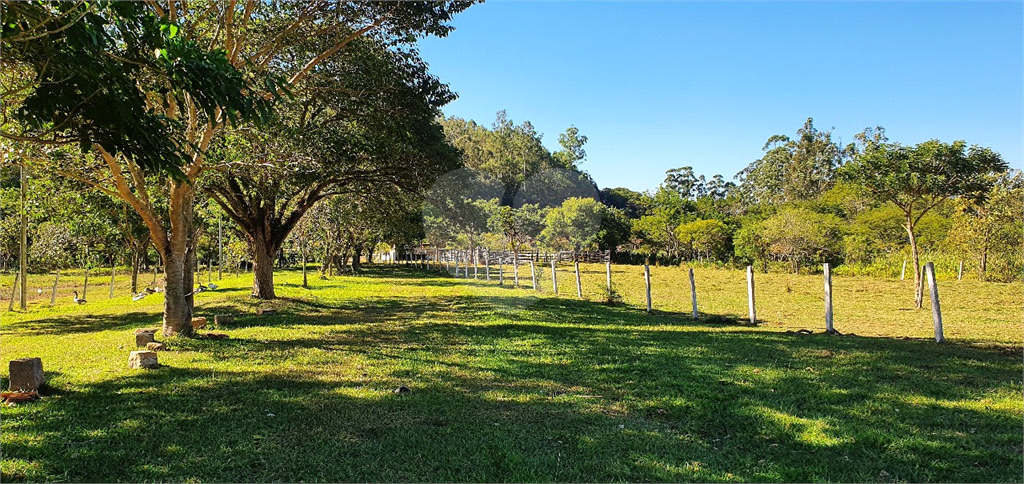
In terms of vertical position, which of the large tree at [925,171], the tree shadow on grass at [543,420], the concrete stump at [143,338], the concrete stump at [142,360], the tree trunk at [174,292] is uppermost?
the large tree at [925,171]

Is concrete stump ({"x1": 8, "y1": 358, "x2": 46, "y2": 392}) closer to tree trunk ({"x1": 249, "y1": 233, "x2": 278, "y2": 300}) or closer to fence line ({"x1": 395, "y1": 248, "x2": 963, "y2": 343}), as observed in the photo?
tree trunk ({"x1": 249, "y1": 233, "x2": 278, "y2": 300})

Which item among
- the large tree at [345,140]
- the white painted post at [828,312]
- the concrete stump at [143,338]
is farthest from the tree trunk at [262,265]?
the white painted post at [828,312]

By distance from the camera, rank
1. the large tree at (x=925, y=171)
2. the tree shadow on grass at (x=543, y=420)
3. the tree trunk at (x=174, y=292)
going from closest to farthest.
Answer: the tree shadow on grass at (x=543, y=420)
the tree trunk at (x=174, y=292)
the large tree at (x=925, y=171)

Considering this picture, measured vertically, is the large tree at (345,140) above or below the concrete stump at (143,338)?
above

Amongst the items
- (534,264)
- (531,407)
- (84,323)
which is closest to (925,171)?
(531,407)

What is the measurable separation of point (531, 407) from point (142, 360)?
4.60m

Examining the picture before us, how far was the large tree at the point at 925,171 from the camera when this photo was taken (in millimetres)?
12648

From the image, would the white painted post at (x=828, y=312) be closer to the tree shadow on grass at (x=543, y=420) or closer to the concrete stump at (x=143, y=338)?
the tree shadow on grass at (x=543, y=420)

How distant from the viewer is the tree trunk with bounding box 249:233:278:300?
15.1 meters

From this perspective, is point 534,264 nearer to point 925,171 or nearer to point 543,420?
point 925,171

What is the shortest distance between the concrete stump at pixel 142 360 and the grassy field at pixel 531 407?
0.62 feet

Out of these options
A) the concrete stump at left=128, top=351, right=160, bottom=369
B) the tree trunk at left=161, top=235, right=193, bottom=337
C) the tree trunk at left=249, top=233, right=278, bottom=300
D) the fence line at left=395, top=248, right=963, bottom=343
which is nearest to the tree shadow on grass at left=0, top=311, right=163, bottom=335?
the tree trunk at left=249, top=233, right=278, bottom=300

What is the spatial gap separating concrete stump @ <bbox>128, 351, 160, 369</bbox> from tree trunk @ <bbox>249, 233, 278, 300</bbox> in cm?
878

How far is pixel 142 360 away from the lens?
21.5 feet
